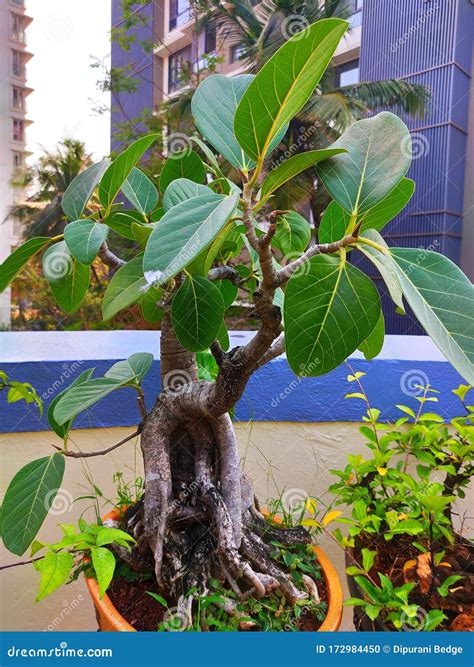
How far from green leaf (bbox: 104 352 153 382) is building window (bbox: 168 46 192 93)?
1.16m

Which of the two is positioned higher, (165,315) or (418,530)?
(165,315)

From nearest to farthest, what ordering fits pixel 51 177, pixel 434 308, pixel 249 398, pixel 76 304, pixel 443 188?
pixel 434 308, pixel 76 304, pixel 249 398, pixel 443 188, pixel 51 177

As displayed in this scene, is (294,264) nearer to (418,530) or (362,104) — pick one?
(418,530)

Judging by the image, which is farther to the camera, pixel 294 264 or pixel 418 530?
pixel 418 530

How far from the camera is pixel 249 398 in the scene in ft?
3.21

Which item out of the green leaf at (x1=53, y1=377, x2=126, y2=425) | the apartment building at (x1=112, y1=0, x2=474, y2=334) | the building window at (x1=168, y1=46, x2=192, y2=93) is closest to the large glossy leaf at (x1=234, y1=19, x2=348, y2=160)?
the green leaf at (x1=53, y1=377, x2=126, y2=425)

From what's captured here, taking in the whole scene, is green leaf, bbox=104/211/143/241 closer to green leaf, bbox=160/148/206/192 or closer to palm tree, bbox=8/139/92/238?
green leaf, bbox=160/148/206/192

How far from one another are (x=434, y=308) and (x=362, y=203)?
0.11 metres

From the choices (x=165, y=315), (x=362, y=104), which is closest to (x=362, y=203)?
(x=165, y=315)

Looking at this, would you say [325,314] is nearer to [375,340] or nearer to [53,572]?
[375,340]

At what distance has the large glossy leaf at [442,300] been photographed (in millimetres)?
355

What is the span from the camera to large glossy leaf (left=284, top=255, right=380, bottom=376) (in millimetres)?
404

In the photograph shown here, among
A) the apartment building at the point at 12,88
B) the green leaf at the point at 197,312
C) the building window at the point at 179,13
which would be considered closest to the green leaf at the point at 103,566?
the green leaf at the point at 197,312

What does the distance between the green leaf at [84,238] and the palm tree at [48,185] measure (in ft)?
3.85
